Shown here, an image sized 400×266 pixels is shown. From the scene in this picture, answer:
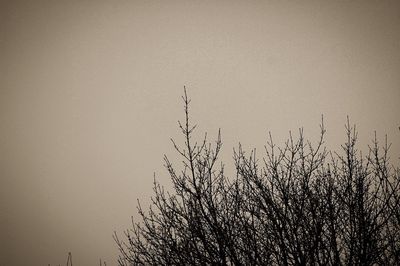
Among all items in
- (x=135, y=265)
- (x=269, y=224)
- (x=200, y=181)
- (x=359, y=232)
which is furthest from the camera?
(x=135, y=265)

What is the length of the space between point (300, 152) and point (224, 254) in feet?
7.57

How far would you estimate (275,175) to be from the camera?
21.1 feet

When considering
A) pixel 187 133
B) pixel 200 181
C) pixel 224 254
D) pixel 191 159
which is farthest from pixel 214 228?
pixel 187 133

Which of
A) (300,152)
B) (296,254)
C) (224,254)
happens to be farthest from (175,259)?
(300,152)

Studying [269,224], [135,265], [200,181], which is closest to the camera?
[200,181]

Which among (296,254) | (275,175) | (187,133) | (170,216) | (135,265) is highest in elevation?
(187,133)

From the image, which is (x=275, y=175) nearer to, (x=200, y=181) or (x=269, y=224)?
(x=269, y=224)

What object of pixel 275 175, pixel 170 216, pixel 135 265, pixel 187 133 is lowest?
pixel 135 265

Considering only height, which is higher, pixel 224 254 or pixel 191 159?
pixel 191 159

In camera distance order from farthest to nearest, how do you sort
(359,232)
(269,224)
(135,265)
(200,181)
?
(135,265) → (269,224) → (200,181) → (359,232)

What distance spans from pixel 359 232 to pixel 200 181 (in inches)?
103

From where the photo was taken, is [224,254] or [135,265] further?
[135,265]

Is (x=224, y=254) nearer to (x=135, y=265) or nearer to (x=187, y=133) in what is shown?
(x=187, y=133)

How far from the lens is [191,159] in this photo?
18.6ft
